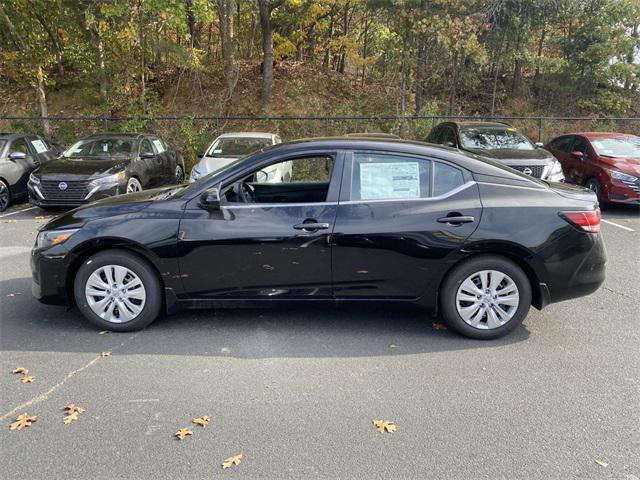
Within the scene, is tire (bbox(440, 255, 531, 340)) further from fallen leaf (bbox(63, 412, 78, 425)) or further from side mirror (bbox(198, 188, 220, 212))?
fallen leaf (bbox(63, 412, 78, 425))

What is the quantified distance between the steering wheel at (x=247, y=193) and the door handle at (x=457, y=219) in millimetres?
1761

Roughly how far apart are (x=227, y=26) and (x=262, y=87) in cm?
358

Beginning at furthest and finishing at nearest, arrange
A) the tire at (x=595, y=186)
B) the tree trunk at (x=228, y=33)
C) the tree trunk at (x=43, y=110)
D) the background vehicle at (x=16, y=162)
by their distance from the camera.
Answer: the tree trunk at (x=43, y=110)
the tree trunk at (x=228, y=33)
the background vehicle at (x=16, y=162)
the tire at (x=595, y=186)

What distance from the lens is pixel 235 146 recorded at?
36.3ft

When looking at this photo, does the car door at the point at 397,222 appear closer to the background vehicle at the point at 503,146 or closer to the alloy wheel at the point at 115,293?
the alloy wheel at the point at 115,293

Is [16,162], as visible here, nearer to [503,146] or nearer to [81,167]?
[81,167]

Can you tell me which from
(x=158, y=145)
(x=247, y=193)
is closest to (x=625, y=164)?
(x=247, y=193)

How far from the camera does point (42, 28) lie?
19234mm

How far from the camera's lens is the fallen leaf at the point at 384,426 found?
320cm

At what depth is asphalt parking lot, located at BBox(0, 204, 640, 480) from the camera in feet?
9.56

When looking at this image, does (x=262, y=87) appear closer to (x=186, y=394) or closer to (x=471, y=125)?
(x=471, y=125)

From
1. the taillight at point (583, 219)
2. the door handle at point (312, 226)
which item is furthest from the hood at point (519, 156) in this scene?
the door handle at point (312, 226)

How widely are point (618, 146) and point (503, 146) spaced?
2.50m

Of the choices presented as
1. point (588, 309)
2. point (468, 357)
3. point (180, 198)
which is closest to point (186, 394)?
point (180, 198)
